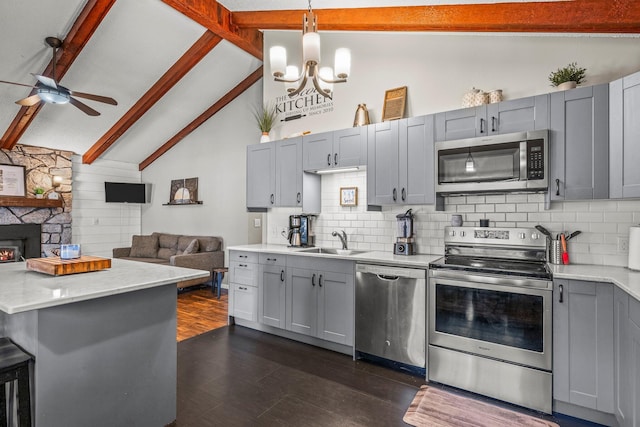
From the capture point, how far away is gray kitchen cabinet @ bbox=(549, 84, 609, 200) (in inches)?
92.9

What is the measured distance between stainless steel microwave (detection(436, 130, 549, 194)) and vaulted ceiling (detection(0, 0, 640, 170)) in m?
0.90

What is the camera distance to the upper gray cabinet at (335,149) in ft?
11.3

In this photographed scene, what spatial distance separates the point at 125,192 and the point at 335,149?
586 centimetres

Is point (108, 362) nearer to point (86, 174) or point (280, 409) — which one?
point (280, 409)

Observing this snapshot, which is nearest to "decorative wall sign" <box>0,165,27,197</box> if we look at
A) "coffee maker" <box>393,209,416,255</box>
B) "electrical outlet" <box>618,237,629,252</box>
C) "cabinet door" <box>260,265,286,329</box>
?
"cabinet door" <box>260,265,286,329</box>

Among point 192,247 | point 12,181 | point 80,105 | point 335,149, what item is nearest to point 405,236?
point 335,149

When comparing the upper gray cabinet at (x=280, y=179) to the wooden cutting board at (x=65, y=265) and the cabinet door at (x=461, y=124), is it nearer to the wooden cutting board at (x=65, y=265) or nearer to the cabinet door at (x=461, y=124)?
the cabinet door at (x=461, y=124)

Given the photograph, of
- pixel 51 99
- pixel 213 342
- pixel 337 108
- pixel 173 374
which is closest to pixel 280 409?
pixel 173 374

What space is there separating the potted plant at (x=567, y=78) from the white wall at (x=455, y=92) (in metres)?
0.14

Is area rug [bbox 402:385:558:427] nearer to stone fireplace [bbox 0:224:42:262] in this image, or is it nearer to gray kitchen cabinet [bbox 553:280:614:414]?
gray kitchen cabinet [bbox 553:280:614:414]

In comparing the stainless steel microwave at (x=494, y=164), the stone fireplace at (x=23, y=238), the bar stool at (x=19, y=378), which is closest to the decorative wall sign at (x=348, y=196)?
the stainless steel microwave at (x=494, y=164)

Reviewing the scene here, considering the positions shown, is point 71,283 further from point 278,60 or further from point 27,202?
point 27,202

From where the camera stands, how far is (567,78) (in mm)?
2572

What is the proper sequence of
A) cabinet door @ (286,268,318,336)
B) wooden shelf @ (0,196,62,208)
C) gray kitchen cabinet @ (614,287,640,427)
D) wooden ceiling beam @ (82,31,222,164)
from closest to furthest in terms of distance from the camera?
gray kitchen cabinet @ (614,287,640,427) → cabinet door @ (286,268,318,336) → wooden ceiling beam @ (82,31,222,164) → wooden shelf @ (0,196,62,208)
